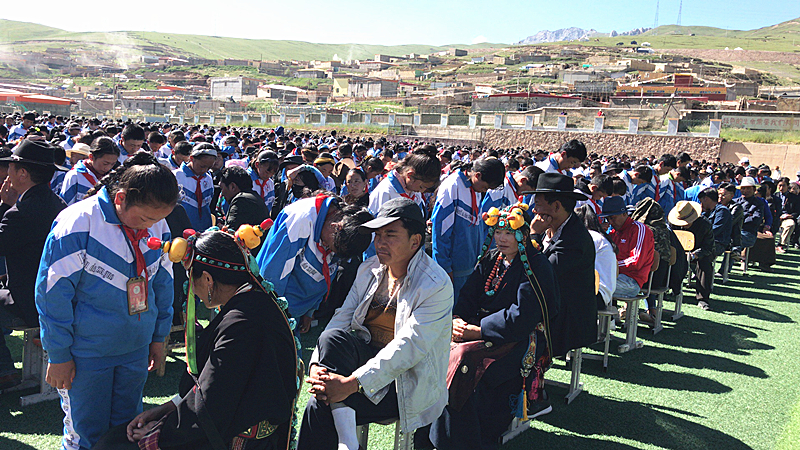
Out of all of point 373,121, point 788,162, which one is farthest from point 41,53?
point 788,162

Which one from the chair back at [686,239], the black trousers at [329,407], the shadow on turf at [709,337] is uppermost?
the black trousers at [329,407]

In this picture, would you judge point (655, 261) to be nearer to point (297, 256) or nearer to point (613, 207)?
point (613, 207)

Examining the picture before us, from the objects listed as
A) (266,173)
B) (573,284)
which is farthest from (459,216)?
(266,173)

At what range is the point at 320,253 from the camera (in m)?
4.10

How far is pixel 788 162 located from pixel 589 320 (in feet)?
79.9

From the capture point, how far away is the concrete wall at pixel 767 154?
23516 mm

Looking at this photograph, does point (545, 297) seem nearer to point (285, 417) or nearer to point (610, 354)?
point (285, 417)

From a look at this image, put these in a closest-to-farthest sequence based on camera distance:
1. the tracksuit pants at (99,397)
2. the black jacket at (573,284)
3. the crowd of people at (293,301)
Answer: the crowd of people at (293,301)
the tracksuit pants at (99,397)
the black jacket at (573,284)

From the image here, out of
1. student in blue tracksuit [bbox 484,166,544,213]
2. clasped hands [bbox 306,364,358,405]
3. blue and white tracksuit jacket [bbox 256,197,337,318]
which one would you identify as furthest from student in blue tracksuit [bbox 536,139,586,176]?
clasped hands [bbox 306,364,358,405]

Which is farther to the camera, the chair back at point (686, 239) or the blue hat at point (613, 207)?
the chair back at point (686, 239)

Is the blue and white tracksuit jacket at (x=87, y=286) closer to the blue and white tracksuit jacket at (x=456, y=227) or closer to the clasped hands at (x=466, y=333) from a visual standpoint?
the clasped hands at (x=466, y=333)

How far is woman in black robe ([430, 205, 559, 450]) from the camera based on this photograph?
368 cm

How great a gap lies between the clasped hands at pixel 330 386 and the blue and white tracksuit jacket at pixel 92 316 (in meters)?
1.07

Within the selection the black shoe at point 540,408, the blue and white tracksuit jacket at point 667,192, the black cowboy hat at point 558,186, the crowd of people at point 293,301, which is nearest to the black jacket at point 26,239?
the crowd of people at point 293,301
